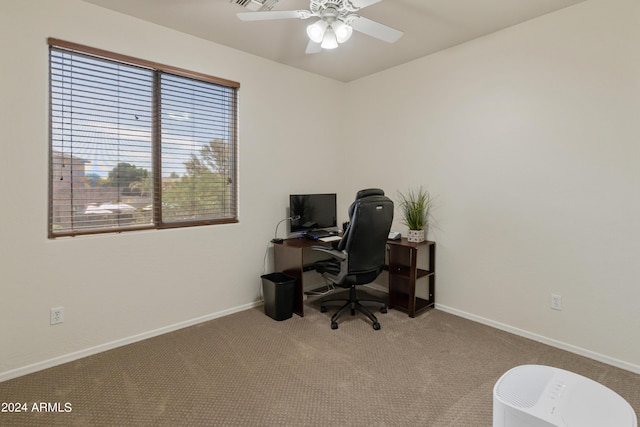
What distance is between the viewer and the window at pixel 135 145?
247 centimetres

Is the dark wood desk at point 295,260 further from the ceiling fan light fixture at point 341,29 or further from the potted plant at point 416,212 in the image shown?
the ceiling fan light fixture at point 341,29

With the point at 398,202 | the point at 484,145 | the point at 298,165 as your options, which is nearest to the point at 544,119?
the point at 484,145

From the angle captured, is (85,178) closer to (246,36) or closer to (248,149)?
(248,149)

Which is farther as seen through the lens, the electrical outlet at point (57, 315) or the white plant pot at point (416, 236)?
the white plant pot at point (416, 236)

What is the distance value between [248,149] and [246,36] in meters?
1.04

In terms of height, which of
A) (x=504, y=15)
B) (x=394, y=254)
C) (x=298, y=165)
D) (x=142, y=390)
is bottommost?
(x=142, y=390)

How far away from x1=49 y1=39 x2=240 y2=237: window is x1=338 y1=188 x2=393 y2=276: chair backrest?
1287 mm

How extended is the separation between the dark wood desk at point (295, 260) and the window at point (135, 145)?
2.07 feet

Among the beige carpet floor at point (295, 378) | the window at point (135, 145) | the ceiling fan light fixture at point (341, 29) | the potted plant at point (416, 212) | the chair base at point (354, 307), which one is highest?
the ceiling fan light fixture at point (341, 29)

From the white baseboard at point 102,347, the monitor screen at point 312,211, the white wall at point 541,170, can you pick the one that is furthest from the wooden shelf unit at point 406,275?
the white baseboard at point 102,347

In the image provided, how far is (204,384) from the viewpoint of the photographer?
2.21 meters

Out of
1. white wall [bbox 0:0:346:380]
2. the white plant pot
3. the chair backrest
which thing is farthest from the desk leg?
the white plant pot

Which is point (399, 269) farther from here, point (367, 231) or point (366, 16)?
point (366, 16)

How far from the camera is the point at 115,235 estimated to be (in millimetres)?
2682
